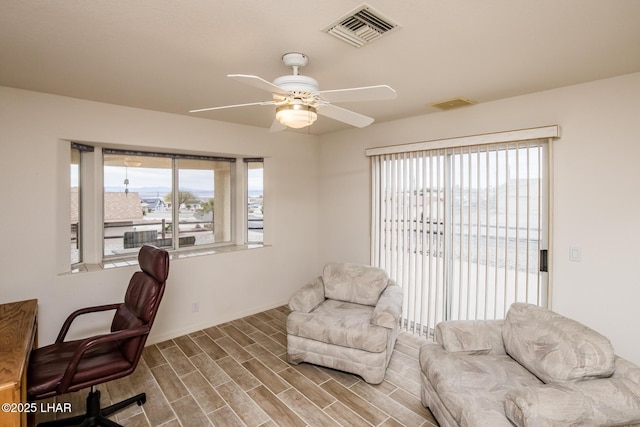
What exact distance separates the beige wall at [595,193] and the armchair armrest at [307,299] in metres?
2.09

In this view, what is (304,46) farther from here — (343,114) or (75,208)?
(75,208)

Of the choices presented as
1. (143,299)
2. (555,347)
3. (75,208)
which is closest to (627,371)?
(555,347)

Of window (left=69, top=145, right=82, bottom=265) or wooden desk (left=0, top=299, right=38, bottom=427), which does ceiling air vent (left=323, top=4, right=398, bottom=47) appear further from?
window (left=69, top=145, right=82, bottom=265)

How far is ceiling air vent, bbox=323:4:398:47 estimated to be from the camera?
1600 millimetres

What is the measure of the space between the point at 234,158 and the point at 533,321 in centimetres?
372

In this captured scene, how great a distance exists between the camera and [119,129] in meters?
3.15

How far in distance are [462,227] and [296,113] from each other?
2213 millimetres

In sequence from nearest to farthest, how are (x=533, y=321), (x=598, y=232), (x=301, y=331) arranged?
(x=533, y=321)
(x=598, y=232)
(x=301, y=331)

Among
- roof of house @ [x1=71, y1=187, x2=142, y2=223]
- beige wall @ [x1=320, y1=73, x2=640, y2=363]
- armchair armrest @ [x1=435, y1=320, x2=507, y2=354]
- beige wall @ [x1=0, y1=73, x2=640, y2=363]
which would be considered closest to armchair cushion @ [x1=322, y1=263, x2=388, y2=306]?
armchair armrest @ [x1=435, y1=320, x2=507, y2=354]

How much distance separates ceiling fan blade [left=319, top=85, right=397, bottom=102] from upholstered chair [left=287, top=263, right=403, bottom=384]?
5.75 ft

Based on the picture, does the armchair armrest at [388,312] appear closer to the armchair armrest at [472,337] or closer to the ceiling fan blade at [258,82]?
the armchair armrest at [472,337]

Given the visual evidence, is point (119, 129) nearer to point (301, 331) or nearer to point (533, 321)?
→ point (301, 331)

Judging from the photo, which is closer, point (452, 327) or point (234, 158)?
point (452, 327)

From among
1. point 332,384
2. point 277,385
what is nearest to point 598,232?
point 332,384
